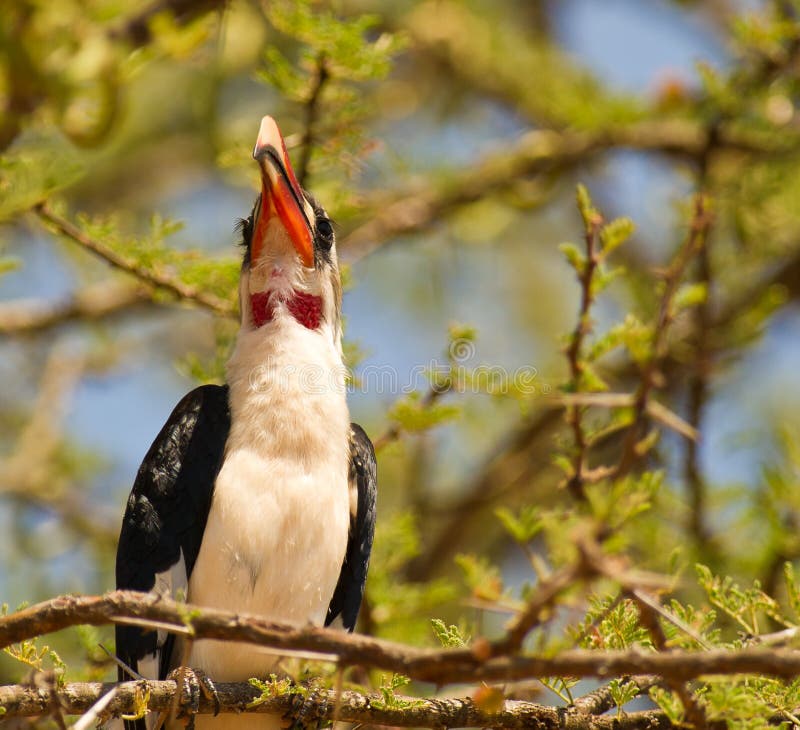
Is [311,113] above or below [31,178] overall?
above

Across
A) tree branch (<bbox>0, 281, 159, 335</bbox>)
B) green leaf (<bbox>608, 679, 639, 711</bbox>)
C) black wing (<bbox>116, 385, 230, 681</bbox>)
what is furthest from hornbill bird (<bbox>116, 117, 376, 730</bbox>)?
tree branch (<bbox>0, 281, 159, 335</bbox>)

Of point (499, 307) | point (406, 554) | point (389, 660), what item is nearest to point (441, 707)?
point (389, 660)

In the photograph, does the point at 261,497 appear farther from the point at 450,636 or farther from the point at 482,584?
the point at 482,584

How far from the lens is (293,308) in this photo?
377 centimetres

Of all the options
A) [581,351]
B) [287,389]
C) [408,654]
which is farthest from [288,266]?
[408,654]

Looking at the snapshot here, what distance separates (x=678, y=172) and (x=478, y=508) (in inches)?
81.6

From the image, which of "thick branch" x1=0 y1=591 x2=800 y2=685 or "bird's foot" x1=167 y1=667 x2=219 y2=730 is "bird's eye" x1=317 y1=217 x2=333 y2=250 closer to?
"bird's foot" x1=167 y1=667 x2=219 y2=730

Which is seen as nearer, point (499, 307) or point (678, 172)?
point (678, 172)

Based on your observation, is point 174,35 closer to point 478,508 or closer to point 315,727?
point 315,727

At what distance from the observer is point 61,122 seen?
2586 millimetres

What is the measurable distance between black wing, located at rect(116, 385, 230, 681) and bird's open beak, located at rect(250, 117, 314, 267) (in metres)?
0.75

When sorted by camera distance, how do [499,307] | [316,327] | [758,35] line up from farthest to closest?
1. [499,307]
2. [758,35]
3. [316,327]

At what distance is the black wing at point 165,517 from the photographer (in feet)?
10.9

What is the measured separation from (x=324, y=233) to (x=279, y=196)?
390 mm
